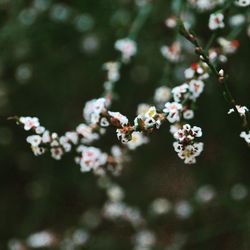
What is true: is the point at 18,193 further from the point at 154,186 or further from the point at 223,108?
the point at 223,108

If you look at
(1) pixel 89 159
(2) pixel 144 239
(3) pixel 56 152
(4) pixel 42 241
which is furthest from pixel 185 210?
(3) pixel 56 152

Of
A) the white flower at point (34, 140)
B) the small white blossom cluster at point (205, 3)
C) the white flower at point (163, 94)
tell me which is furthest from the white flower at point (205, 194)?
the white flower at point (34, 140)

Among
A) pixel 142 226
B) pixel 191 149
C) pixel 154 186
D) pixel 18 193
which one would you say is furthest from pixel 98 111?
pixel 18 193

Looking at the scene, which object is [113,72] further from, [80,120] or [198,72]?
[80,120]

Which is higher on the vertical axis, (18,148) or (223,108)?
(18,148)

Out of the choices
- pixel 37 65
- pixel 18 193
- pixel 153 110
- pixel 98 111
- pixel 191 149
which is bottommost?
pixel 191 149

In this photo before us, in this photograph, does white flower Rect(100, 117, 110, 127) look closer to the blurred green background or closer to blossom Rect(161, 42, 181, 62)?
blossom Rect(161, 42, 181, 62)

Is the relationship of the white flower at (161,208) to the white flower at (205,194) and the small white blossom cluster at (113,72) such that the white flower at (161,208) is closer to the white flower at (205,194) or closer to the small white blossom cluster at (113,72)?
the white flower at (205,194)
